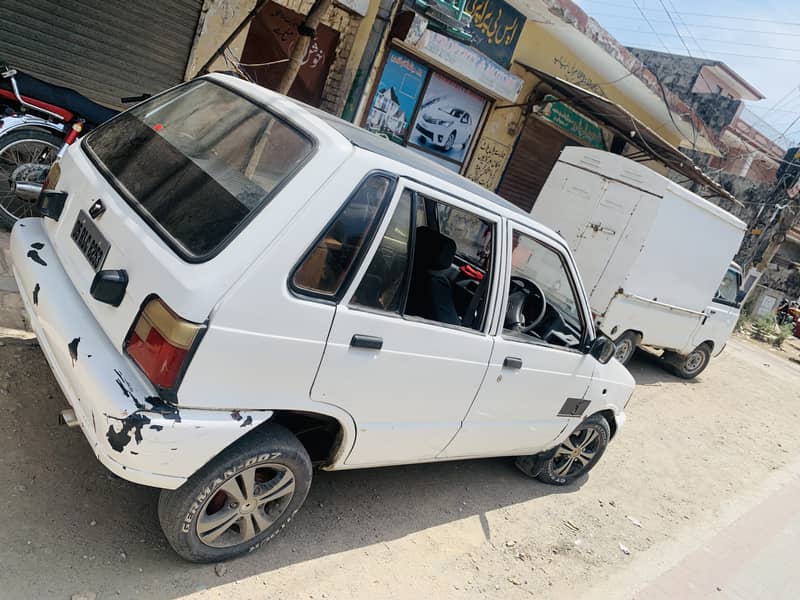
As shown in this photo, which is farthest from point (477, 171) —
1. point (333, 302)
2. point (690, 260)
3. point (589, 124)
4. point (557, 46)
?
point (333, 302)

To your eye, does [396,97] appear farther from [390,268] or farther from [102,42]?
[390,268]

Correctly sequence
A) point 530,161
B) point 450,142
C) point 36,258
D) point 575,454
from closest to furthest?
point 36,258, point 575,454, point 450,142, point 530,161

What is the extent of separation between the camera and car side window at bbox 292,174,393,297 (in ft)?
7.46

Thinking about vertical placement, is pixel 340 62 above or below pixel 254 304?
above

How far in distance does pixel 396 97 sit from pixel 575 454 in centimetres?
678

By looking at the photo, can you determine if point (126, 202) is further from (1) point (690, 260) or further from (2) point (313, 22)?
(1) point (690, 260)

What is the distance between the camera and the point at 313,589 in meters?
2.70

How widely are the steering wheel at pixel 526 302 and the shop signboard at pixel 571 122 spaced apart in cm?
815

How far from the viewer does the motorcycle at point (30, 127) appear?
430 cm

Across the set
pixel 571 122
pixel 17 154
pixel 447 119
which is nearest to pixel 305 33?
pixel 17 154

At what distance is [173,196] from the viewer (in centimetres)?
240

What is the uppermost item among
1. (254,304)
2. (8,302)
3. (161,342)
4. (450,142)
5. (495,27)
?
(495,27)

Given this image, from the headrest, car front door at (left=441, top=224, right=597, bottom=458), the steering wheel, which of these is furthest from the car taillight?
the steering wheel

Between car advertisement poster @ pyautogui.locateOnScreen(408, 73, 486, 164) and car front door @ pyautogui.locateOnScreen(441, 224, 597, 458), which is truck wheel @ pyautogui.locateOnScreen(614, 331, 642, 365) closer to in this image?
car front door @ pyautogui.locateOnScreen(441, 224, 597, 458)
